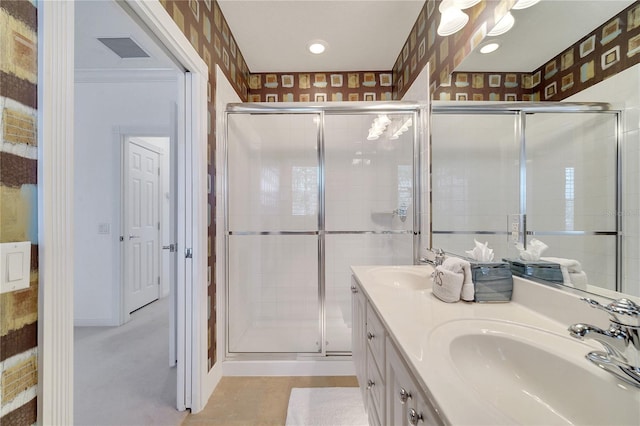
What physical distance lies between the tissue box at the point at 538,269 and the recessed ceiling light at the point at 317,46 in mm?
2143

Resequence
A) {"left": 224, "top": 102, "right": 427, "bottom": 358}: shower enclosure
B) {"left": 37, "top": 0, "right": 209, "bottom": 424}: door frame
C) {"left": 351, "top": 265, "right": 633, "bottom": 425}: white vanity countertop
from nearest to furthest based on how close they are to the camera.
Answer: {"left": 351, "top": 265, "right": 633, "bottom": 425}: white vanity countertop
{"left": 37, "top": 0, "right": 209, "bottom": 424}: door frame
{"left": 224, "top": 102, "right": 427, "bottom": 358}: shower enclosure

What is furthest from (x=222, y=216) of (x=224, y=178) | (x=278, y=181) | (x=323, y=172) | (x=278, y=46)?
(x=278, y=46)

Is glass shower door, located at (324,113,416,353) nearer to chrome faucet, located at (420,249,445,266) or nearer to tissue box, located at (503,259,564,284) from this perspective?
chrome faucet, located at (420,249,445,266)

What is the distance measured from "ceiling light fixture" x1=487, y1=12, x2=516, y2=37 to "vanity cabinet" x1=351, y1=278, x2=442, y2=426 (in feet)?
4.22

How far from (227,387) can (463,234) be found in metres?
1.86

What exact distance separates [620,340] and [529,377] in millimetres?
211

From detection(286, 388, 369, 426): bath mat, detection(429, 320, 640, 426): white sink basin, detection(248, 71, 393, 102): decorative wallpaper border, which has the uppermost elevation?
detection(248, 71, 393, 102): decorative wallpaper border

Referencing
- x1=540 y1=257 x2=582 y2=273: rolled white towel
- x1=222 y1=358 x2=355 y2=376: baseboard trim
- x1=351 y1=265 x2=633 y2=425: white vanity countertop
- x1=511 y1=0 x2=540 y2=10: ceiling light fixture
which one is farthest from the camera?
x1=222 y1=358 x2=355 y2=376: baseboard trim

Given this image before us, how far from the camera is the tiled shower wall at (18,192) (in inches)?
24.1

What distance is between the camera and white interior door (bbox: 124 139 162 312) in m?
3.02

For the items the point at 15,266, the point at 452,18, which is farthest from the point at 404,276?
the point at 15,266

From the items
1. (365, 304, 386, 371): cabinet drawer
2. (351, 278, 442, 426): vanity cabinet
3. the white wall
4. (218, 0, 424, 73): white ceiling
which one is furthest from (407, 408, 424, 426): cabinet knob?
the white wall

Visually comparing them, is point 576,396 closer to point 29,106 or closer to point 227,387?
point 29,106

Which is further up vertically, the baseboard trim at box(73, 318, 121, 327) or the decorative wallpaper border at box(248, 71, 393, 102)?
the decorative wallpaper border at box(248, 71, 393, 102)
